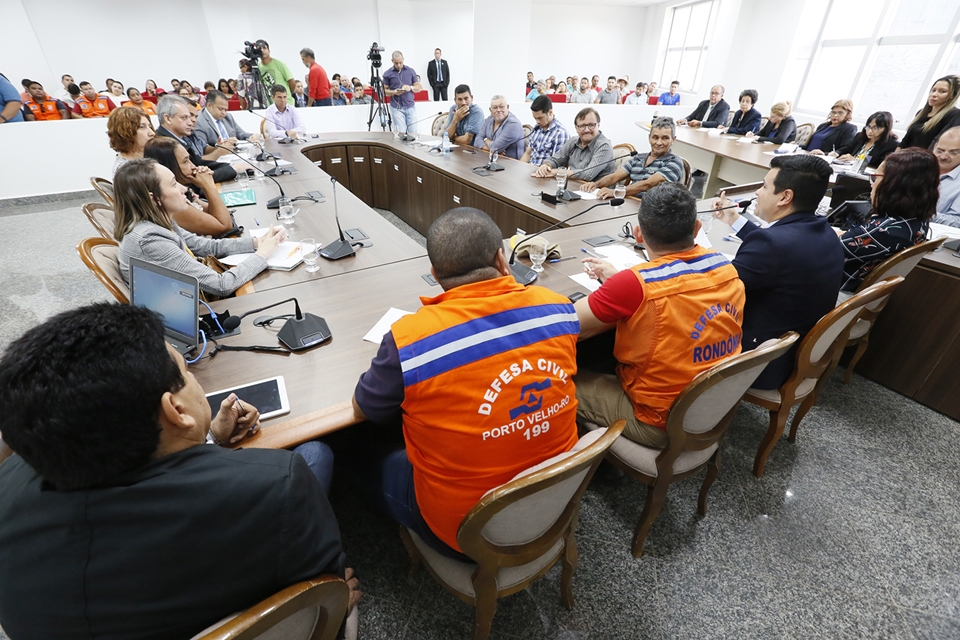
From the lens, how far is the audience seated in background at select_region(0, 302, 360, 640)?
2.08 ft

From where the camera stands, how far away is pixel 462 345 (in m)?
0.96

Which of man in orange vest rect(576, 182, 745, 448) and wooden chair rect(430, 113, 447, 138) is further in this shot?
wooden chair rect(430, 113, 447, 138)

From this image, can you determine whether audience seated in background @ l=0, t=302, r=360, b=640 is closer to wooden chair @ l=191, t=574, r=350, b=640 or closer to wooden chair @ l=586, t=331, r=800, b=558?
wooden chair @ l=191, t=574, r=350, b=640

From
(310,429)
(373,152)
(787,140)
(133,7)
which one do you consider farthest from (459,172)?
(133,7)

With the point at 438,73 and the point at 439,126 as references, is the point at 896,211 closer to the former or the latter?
the point at 439,126

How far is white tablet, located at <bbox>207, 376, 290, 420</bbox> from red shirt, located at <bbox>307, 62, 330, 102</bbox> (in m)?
7.70

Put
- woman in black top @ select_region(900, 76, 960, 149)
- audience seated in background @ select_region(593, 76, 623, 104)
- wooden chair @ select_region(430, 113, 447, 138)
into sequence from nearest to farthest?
woman in black top @ select_region(900, 76, 960, 149), wooden chair @ select_region(430, 113, 447, 138), audience seated in background @ select_region(593, 76, 623, 104)

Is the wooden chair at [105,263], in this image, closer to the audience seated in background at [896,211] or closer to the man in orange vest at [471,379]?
the man in orange vest at [471,379]

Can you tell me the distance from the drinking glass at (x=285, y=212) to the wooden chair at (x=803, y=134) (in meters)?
6.27

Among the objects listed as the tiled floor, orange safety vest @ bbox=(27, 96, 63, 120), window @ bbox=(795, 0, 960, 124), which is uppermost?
window @ bbox=(795, 0, 960, 124)

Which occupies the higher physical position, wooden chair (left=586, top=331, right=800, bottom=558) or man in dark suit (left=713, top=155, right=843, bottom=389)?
man in dark suit (left=713, top=155, right=843, bottom=389)

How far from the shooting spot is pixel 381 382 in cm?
105

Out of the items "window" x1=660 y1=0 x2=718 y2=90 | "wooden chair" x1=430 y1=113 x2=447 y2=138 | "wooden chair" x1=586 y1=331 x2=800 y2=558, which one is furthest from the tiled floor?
"window" x1=660 y1=0 x2=718 y2=90

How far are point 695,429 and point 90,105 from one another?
9361mm
